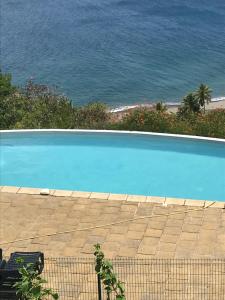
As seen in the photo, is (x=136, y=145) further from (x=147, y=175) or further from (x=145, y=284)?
(x=145, y=284)

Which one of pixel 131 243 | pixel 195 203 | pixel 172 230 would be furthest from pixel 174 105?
pixel 131 243

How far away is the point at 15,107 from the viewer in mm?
22781

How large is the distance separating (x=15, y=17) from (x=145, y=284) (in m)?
66.0

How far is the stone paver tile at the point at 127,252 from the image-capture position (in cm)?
1137

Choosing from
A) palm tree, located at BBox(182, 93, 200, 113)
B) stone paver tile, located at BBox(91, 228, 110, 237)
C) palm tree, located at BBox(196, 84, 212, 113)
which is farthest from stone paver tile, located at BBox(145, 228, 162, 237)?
palm tree, located at BBox(196, 84, 212, 113)

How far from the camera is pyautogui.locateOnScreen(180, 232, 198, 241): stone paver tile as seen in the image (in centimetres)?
1188

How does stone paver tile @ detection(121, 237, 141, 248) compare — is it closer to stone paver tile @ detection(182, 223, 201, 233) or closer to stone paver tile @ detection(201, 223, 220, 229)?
stone paver tile @ detection(182, 223, 201, 233)

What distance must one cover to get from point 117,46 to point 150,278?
51582 millimetres

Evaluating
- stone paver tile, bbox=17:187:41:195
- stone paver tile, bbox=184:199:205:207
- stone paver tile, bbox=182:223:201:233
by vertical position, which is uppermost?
stone paver tile, bbox=17:187:41:195

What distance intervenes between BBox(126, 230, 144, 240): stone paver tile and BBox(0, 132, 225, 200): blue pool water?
3249 mm

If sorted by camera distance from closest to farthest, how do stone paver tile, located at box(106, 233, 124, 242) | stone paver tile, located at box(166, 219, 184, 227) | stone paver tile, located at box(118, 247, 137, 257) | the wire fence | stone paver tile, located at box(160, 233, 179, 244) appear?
the wire fence < stone paver tile, located at box(118, 247, 137, 257) < stone paver tile, located at box(160, 233, 179, 244) < stone paver tile, located at box(106, 233, 124, 242) < stone paver tile, located at box(166, 219, 184, 227)

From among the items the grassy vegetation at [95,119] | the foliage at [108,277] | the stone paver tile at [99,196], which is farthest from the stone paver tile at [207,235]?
the grassy vegetation at [95,119]

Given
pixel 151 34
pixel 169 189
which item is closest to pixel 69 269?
pixel 169 189

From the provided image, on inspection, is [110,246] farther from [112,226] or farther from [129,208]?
[129,208]
